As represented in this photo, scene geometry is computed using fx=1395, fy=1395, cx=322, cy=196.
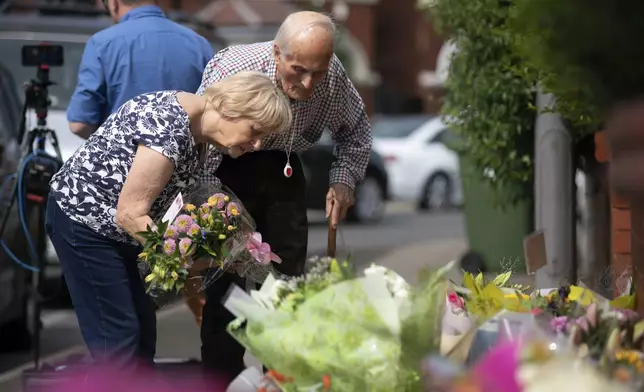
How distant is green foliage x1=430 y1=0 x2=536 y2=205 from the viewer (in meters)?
8.40

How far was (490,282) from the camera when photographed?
418 centimetres

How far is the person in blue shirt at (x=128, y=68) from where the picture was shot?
6.05 meters

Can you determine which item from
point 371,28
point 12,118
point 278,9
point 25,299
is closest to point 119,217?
point 25,299

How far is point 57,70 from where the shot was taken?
10.7 meters

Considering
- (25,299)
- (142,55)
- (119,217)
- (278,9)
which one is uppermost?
(278,9)

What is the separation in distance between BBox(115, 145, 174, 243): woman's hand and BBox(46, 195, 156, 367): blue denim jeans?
1.16 feet

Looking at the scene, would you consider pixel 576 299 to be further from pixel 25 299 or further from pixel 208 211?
pixel 25 299

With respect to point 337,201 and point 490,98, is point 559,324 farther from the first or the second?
point 490,98

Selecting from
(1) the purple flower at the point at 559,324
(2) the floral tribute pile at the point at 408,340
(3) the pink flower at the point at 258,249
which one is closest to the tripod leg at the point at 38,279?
(3) the pink flower at the point at 258,249

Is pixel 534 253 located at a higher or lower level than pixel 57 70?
lower

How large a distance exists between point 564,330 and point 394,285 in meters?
0.45

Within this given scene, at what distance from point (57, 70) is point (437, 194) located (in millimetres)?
13192

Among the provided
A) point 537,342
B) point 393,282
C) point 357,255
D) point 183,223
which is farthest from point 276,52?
point 357,255

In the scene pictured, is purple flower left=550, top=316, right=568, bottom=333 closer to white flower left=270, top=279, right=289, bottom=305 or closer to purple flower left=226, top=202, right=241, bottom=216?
white flower left=270, top=279, right=289, bottom=305
